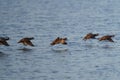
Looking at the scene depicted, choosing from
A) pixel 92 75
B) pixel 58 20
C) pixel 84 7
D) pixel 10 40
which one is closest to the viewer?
pixel 92 75

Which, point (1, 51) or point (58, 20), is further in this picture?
point (58, 20)

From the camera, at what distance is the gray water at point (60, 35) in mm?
18000

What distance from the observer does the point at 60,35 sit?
24.2m

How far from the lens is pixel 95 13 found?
104 ft

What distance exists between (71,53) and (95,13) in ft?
36.3

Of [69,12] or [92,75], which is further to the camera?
[69,12]

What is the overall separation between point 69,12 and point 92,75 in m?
14.7

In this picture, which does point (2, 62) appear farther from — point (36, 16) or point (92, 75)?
point (36, 16)

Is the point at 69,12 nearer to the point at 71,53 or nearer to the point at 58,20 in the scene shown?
the point at 58,20

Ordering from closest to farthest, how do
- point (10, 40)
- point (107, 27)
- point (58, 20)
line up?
point (10, 40) → point (107, 27) → point (58, 20)

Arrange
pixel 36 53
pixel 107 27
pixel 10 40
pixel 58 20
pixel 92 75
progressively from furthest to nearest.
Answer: pixel 58 20, pixel 107 27, pixel 10 40, pixel 36 53, pixel 92 75

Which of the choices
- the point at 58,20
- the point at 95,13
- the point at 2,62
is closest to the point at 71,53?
the point at 2,62

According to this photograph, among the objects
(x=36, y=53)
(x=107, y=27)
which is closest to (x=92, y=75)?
(x=36, y=53)

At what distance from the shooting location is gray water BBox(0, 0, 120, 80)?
709 inches
